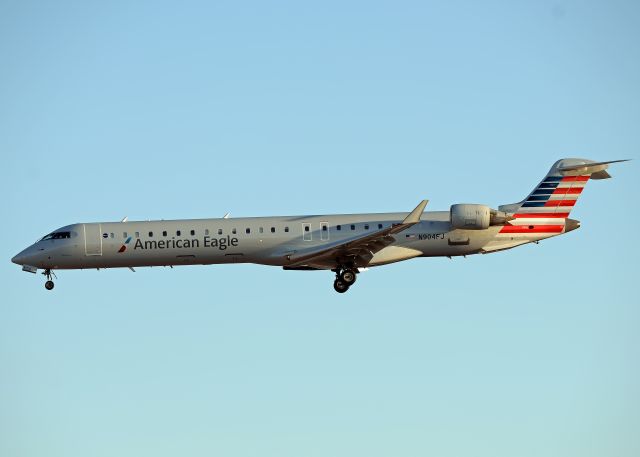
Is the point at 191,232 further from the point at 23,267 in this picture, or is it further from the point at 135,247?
the point at 23,267

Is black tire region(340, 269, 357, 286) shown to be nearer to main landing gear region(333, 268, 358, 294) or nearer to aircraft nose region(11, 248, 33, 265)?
main landing gear region(333, 268, 358, 294)

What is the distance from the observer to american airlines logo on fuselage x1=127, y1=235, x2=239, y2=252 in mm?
41031

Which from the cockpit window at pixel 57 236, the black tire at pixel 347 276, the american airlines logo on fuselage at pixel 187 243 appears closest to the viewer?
the black tire at pixel 347 276

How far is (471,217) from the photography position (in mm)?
40344

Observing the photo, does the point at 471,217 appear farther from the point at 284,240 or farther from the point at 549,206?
the point at 284,240

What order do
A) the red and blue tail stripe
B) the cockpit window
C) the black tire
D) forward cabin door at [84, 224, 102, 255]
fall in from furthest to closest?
the red and blue tail stripe, the cockpit window, forward cabin door at [84, 224, 102, 255], the black tire

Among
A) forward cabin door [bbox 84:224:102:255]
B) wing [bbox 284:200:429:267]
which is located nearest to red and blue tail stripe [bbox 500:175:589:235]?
wing [bbox 284:200:429:267]

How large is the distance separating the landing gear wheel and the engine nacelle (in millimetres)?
4883

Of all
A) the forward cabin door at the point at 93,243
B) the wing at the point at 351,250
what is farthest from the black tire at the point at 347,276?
the forward cabin door at the point at 93,243

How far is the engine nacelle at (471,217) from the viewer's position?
1590 inches

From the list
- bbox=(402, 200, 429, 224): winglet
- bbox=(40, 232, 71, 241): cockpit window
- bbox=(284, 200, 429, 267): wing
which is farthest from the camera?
bbox=(40, 232, 71, 241): cockpit window

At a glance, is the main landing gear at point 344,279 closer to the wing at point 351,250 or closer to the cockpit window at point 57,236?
the wing at point 351,250

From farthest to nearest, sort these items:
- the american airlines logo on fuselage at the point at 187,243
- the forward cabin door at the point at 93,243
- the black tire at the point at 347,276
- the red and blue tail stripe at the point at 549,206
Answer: the red and blue tail stripe at the point at 549,206, the forward cabin door at the point at 93,243, the american airlines logo on fuselage at the point at 187,243, the black tire at the point at 347,276

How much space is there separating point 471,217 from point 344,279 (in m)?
5.49
